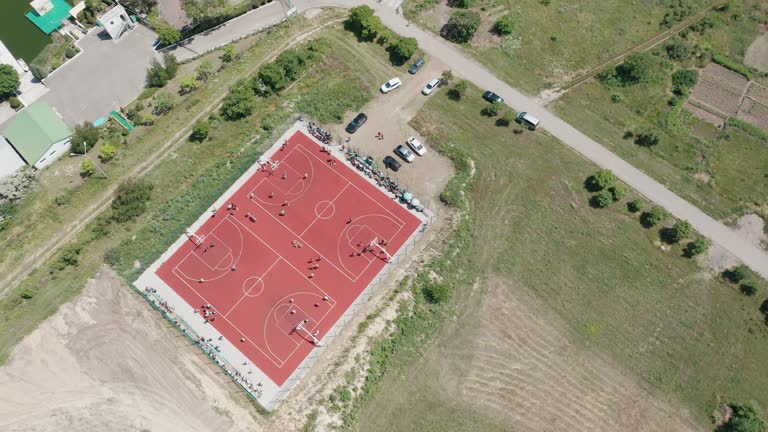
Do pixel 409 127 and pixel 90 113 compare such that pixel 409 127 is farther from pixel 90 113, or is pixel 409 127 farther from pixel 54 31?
pixel 54 31

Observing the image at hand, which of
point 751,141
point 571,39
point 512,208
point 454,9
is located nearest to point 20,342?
point 512,208

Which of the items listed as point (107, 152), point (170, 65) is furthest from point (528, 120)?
point (107, 152)

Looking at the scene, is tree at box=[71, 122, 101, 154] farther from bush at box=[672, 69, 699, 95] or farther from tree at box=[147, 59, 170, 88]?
bush at box=[672, 69, 699, 95]

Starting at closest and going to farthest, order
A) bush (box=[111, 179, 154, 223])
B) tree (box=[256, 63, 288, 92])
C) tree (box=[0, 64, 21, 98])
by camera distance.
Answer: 1. bush (box=[111, 179, 154, 223])
2. tree (box=[256, 63, 288, 92])
3. tree (box=[0, 64, 21, 98])

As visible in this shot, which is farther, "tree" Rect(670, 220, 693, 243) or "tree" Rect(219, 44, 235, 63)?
"tree" Rect(219, 44, 235, 63)

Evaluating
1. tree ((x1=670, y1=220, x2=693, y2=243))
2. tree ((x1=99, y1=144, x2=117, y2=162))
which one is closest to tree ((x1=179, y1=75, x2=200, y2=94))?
tree ((x1=99, y1=144, x2=117, y2=162))

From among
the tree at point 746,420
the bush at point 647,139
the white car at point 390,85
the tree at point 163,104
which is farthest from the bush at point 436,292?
the tree at point 163,104

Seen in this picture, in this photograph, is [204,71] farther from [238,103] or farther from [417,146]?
[417,146]
